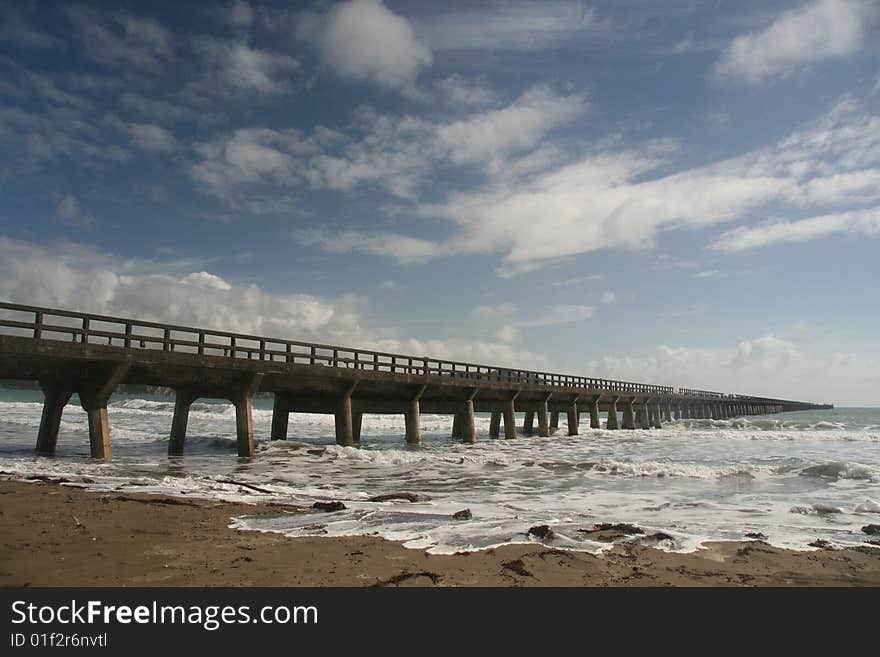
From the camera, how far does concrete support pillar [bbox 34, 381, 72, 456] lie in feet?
53.4

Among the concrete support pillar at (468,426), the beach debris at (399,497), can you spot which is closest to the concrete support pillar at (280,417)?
the concrete support pillar at (468,426)

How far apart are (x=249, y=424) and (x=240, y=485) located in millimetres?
7416

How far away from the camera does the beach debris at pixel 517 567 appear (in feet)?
16.9

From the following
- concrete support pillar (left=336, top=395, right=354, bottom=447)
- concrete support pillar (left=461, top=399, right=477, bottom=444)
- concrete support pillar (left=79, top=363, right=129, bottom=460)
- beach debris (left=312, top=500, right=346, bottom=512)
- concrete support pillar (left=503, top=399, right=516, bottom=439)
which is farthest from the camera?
concrete support pillar (left=503, top=399, right=516, bottom=439)

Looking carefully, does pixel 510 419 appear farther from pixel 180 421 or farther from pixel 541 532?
pixel 541 532

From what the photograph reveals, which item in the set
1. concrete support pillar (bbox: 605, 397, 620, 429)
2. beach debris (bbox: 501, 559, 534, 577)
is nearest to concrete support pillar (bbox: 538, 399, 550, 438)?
concrete support pillar (bbox: 605, 397, 620, 429)

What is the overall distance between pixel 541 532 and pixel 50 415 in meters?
16.3

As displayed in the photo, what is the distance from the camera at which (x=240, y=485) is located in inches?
439

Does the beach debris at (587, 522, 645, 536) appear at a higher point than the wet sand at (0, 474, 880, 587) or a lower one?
lower

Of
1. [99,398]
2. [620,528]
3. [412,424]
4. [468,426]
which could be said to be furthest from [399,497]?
[468,426]

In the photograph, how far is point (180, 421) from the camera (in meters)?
19.1

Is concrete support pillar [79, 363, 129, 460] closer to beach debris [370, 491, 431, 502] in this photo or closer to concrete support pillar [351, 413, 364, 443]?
beach debris [370, 491, 431, 502]
